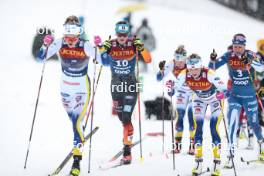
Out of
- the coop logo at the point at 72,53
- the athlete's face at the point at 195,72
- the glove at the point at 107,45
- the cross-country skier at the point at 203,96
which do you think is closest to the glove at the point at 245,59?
the cross-country skier at the point at 203,96

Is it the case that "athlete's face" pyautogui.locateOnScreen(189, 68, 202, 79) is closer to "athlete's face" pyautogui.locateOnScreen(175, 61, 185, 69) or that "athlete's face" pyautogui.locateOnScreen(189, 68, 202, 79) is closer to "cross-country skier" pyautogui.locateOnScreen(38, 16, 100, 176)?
"cross-country skier" pyautogui.locateOnScreen(38, 16, 100, 176)

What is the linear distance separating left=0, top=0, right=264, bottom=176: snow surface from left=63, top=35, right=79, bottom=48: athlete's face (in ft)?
7.79

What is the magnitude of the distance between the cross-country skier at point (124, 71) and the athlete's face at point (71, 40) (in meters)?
0.80

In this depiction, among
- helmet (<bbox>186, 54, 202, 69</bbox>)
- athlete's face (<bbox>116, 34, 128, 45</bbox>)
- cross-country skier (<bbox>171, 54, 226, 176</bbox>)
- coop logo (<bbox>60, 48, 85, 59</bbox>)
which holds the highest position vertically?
athlete's face (<bbox>116, 34, 128, 45</bbox>)

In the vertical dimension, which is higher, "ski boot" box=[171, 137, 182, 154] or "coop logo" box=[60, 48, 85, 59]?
"coop logo" box=[60, 48, 85, 59]

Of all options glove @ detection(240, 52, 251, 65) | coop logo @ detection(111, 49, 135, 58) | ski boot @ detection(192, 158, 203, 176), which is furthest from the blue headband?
ski boot @ detection(192, 158, 203, 176)

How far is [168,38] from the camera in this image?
30.0 m

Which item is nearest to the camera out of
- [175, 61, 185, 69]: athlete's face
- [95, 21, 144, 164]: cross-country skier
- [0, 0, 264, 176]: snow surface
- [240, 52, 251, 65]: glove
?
[95, 21, 144, 164]: cross-country skier

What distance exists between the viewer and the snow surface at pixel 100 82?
30.5ft

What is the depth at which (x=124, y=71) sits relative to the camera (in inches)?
360

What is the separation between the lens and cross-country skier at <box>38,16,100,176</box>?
8234 millimetres

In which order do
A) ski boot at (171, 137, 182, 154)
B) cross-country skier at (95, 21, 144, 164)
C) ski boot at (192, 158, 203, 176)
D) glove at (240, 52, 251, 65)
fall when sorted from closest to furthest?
ski boot at (192, 158, 203, 176), cross-country skier at (95, 21, 144, 164), glove at (240, 52, 251, 65), ski boot at (171, 137, 182, 154)

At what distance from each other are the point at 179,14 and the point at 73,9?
8.72m

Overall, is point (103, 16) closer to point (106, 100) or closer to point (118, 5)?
point (118, 5)
